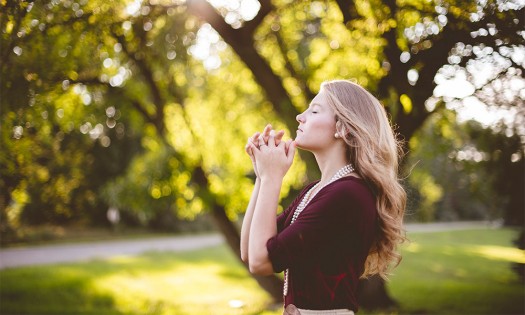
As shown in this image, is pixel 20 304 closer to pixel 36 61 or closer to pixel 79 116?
pixel 79 116

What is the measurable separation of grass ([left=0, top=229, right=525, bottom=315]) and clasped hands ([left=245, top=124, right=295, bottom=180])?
4021 mm

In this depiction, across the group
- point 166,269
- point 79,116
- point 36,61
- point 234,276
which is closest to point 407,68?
point 36,61

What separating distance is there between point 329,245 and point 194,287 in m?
11.5

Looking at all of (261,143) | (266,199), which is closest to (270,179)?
(266,199)

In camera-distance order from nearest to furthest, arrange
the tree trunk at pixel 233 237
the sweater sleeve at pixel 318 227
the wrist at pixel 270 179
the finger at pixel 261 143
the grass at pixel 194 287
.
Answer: the sweater sleeve at pixel 318 227 → the wrist at pixel 270 179 → the finger at pixel 261 143 → the tree trunk at pixel 233 237 → the grass at pixel 194 287

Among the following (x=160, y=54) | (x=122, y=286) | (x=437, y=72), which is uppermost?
(x=160, y=54)

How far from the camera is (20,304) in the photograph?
927 centimetres

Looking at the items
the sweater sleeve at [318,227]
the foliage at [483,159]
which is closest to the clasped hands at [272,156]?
the sweater sleeve at [318,227]

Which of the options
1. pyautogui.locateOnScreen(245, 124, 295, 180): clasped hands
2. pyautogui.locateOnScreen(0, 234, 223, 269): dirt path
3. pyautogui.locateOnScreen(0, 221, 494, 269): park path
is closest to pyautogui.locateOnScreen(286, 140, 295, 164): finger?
pyautogui.locateOnScreen(245, 124, 295, 180): clasped hands

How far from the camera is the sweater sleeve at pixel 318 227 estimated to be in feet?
5.82

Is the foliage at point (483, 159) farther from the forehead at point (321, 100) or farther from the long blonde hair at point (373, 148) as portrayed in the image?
the forehead at point (321, 100)

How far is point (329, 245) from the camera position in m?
1.82

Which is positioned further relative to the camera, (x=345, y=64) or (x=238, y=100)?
(x=238, y=100)

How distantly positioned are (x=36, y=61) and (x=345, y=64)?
210 inches
